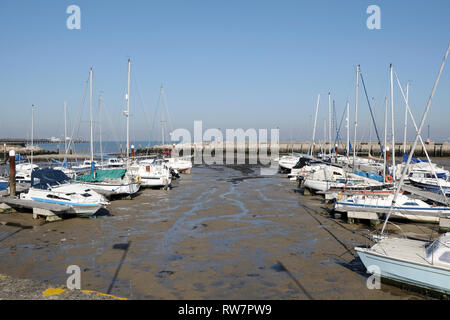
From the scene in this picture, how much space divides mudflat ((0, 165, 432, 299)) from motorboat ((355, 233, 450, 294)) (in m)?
0.53

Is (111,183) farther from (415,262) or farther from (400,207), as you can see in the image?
(415,262)

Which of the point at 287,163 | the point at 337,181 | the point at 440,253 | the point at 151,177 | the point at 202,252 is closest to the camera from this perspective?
the point at 440,253

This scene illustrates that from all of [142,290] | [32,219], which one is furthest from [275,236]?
[32,219]

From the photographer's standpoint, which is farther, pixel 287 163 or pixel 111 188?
pixel 287 163

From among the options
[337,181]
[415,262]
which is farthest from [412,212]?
[415,262]

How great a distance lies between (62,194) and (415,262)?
17917 millimetres

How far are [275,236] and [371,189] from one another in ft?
31.7

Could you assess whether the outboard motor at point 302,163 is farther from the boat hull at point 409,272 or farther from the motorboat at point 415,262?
the boat hull at point 409,272

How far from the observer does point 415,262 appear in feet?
37.9

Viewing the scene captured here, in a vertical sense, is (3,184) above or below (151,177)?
below

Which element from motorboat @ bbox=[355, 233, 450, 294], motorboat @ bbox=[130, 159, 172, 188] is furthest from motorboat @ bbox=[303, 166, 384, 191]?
motorboat @ bbox=[355, 233, 450, 294]

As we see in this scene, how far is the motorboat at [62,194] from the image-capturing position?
21984 mm

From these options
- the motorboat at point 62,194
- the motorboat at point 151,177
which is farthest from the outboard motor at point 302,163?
the motorboat at point 62,194

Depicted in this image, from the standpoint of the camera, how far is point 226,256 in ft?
51.8
